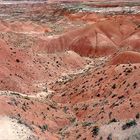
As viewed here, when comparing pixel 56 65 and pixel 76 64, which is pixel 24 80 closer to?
pixel 56 65

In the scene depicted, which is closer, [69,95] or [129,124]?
[129,124]

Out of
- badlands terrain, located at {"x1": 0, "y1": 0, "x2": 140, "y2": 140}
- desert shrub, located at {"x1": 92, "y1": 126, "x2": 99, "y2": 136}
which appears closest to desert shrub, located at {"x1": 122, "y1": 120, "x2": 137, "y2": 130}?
badlands terrain, located at {"x1": 0, "y1": 0, "x2": 140, "y2": 140}

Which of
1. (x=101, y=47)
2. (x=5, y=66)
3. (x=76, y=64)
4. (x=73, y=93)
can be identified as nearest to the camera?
(x=73, y=93)

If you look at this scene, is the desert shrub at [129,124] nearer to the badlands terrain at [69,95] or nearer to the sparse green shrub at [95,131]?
the badlands terrain at [69,95]

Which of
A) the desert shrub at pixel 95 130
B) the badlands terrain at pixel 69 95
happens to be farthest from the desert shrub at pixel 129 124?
the desert shrub at pixel 95 130

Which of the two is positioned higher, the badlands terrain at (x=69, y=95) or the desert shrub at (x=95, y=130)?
the desert shrub at (x=95, y=130)

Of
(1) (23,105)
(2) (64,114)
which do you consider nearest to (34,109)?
(1) (23,105)

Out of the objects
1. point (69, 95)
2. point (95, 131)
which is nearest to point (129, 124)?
point (95, 131)

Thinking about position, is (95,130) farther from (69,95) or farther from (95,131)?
(69,95)

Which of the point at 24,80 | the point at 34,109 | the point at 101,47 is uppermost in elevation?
the point at 34,109

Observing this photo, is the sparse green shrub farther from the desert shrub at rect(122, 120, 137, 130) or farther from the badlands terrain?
the desert shrub at rect(122, 120, 137, 130)

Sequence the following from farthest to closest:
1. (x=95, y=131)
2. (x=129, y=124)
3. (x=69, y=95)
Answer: (x=69, y=95), (x=95, y=131), (x=129, y=124)
